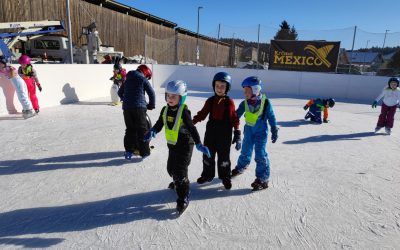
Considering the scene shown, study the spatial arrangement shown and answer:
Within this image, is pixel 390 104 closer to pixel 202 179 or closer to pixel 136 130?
pixel 202 179

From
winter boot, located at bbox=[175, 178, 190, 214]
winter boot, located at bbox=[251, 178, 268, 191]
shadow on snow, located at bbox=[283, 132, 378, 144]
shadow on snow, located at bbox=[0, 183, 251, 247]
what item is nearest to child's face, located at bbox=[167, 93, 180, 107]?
winter boot, located at bbox=[175, 178, 190, 214]

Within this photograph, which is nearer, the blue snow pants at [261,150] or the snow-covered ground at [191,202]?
the snow-covered ground at [191,202]

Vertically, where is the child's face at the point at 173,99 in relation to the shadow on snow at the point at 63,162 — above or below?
above

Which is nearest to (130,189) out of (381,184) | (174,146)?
(174,146)

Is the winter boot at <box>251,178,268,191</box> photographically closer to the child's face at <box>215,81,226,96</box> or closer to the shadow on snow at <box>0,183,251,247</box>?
the shadow on snow at <box>0,183,251,247</box>

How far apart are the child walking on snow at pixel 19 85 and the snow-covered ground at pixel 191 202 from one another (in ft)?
4.56

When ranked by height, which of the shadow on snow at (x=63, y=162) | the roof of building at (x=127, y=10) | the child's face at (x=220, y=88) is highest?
the roof of building at (x=127, y=10)

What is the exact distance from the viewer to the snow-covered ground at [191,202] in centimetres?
248

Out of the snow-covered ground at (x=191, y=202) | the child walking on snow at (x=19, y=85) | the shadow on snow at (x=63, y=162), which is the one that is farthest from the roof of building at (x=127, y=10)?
the shadow on snow at (x=63, y=162)

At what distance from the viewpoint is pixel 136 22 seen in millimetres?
23906

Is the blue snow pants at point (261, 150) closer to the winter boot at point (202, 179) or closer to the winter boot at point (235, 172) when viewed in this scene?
the winter boot at point (235, 172)

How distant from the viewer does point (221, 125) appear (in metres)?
3.31

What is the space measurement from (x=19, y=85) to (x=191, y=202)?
18.5ft

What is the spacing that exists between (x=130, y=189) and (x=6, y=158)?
87.7 inches
